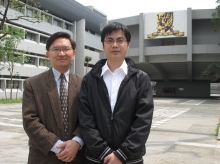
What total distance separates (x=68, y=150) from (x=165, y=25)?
95.0 ft

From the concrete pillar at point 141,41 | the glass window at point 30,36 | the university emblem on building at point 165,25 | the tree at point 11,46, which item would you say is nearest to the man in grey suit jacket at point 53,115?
the tree at point 11,46

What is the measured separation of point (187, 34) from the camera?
1117 inches

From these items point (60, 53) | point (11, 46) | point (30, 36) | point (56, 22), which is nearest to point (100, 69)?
point (60, 53)

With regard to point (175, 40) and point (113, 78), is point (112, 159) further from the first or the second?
point (175, 40)

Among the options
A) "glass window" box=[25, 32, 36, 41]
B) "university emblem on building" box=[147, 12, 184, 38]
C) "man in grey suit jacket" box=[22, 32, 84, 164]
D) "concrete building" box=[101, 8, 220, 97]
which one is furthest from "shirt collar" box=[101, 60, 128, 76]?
"glass window" box=[25, 32, 36, 41]

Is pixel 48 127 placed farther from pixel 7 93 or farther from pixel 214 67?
pixel 7 93

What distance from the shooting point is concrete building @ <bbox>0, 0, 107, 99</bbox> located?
3112 centimetres

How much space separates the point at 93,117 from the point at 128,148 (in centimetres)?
43

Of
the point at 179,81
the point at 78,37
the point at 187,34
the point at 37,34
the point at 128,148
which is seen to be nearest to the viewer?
the point at 128,148

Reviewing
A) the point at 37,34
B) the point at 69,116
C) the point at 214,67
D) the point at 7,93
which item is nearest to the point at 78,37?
the point at 37,34

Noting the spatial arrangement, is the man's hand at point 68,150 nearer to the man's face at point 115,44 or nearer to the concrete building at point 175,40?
the man's face at point 115,44

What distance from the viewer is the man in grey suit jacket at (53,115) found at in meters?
2.11

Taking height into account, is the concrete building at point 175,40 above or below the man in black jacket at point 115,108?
above

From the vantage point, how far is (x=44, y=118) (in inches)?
86.9
